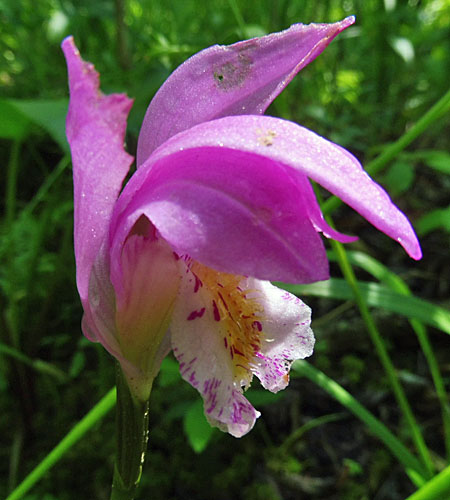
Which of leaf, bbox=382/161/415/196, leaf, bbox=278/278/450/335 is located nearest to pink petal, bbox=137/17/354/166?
leaf, bbox=278/278/450/335

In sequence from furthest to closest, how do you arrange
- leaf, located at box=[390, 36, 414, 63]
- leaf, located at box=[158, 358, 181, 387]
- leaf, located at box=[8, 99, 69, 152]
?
1. leaf, located at box=[390, 36, 414, 63]
2. leaf, located at box=[158, 358, 181, 387]
3. leaf, located at box=[8, 99, 69, 152]

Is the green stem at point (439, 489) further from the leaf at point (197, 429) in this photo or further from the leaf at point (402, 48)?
the leaf at point (402, 48)

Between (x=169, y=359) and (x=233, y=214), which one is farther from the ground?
(x=233, y=214)

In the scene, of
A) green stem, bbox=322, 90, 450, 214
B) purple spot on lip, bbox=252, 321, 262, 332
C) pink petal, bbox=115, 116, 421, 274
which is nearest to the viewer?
pink petal, bbox=115, 116, 421, 274

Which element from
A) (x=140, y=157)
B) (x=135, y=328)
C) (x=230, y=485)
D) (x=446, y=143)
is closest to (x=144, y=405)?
(x=135, y=328)

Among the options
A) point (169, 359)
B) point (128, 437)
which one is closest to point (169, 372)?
point (169, 359)

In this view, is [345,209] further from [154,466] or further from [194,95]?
[194,95]

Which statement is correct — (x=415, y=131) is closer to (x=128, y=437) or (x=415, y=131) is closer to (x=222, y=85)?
(x=222, y=85)

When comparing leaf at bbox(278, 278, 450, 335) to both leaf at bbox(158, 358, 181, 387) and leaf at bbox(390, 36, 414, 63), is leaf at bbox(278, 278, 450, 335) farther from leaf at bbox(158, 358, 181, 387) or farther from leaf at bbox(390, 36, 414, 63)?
leaf at bbox(390, 36, 414, 63)
